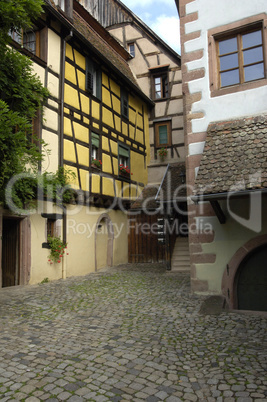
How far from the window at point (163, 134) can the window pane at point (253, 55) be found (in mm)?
8183

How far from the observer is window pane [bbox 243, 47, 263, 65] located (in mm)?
6688

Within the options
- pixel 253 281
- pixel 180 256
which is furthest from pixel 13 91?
pixel 180 256

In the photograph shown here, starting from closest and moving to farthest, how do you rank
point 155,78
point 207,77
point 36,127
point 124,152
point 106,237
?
1. point 207,77
2. point 36,127
3. point 106,237
4. point 124,152
5. point 155,78

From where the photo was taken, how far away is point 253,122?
638cm

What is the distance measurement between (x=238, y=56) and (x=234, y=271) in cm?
451

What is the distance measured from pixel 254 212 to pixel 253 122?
176cm

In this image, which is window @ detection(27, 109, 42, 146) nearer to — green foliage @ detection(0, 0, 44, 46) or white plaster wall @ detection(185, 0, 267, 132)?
green foliage @ detection(0, 0, 44, 46)

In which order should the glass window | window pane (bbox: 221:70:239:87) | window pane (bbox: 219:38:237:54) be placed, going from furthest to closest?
1. the glass window
2. window pane (bbox: 219:38:237:54)
3. window pane (bbox: 221:70:239:87)

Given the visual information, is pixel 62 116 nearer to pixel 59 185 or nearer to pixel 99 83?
pixel 59 185

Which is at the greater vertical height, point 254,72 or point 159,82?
point 159,82

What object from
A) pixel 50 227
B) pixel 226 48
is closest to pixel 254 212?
pixel 226 48

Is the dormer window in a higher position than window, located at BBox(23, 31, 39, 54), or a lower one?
higher

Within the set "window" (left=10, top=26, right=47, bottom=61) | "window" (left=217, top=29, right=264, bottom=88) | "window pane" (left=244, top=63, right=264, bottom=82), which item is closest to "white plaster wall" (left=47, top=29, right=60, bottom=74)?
"window" (left=10, top=26, right=47, bottom=61)

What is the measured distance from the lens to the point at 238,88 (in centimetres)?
677
